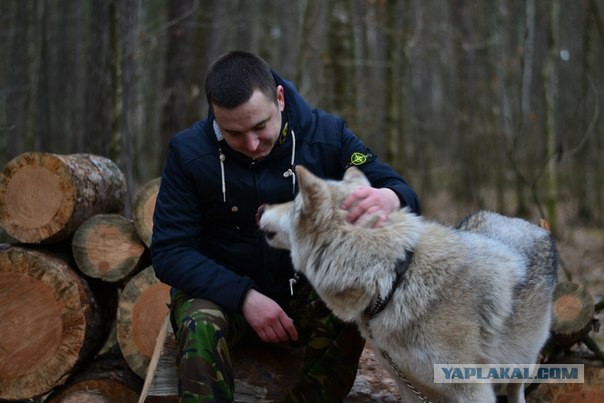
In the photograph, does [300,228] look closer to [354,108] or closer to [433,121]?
[354,108]

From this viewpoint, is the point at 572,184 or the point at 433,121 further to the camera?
the point at 433,121

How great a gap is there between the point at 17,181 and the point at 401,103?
7632 millimetres

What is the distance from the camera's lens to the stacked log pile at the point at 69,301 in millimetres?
4133

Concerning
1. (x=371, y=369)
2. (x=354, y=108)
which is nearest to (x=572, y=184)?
(x=354, y=108)

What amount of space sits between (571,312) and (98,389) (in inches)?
127

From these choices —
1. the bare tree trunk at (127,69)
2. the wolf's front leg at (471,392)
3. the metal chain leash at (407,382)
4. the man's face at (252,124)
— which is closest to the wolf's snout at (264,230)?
the man's face at (252,124)

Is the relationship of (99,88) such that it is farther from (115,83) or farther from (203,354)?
(203,354)

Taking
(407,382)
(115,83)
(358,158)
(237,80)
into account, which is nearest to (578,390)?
(407,382)

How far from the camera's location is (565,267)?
5.78 meters

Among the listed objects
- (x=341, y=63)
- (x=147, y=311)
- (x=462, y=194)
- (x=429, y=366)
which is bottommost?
(x=462, y=194)

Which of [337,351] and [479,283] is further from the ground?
[479,283]

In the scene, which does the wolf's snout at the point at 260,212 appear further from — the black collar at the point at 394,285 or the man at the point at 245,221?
the black collar at the point at 394,285

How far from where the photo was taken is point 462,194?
15.8 m

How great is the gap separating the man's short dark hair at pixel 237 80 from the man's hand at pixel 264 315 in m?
1.00
